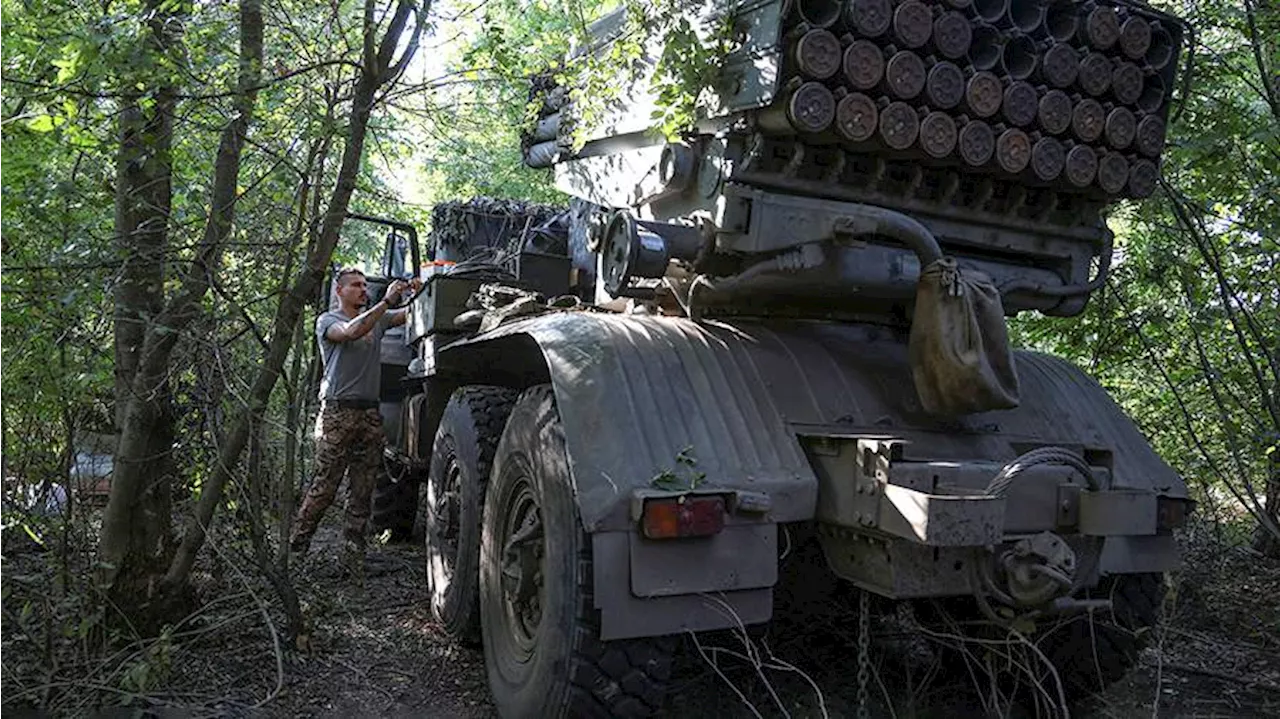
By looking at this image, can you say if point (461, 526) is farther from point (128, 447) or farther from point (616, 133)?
point (616, 133)

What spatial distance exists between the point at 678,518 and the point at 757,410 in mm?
675

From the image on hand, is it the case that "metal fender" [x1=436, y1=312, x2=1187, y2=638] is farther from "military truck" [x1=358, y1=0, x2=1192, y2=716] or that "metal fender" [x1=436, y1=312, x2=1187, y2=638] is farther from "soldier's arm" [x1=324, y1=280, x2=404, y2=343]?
"soldier's arm" [x1=324, y1=280, x2=404, y2=343]

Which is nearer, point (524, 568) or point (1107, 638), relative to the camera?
point (524, 568)

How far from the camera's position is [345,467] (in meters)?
6.48

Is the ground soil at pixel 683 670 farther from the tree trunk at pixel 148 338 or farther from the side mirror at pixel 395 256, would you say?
the side mirror at pixel 395 256

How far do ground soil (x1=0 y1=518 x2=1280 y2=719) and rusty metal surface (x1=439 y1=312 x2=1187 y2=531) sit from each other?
658mm

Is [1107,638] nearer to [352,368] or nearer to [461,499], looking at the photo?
[461,499]

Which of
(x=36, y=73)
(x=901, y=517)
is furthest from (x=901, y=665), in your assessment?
(x=36, y=73)

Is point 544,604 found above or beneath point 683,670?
above

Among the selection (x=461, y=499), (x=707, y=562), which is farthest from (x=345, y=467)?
(x=707, y=562)

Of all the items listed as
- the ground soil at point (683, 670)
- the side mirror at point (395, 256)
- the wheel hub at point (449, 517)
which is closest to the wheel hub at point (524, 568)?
the ground soil at point (683, 670)

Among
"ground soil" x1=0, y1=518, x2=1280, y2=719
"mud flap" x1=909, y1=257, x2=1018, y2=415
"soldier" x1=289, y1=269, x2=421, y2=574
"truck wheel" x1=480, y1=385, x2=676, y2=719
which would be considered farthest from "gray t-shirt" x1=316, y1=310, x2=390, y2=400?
"mud flap" x1=909, y1=257, x2=1018, y2=415

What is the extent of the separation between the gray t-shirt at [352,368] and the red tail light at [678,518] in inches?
144

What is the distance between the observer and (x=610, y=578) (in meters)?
3.25
